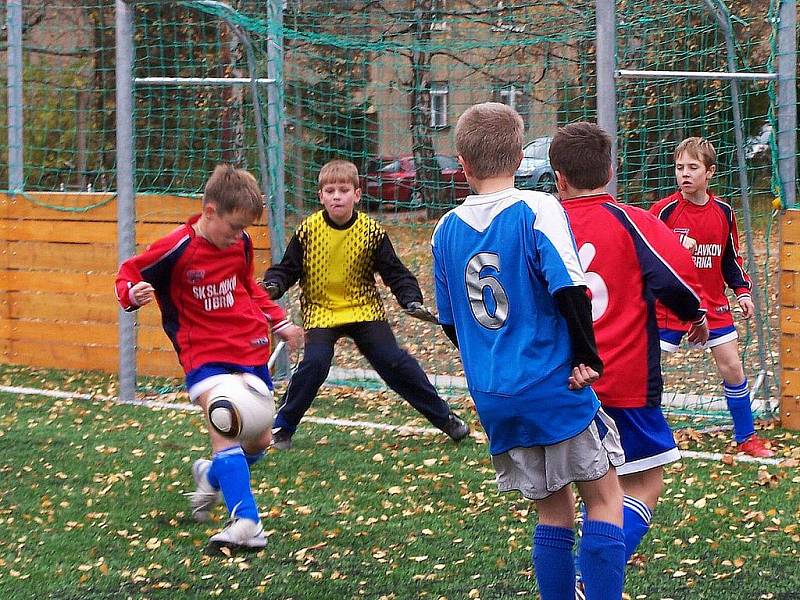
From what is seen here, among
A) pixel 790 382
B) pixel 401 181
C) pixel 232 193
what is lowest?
pixel 790 382

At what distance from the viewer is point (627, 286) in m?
3.77

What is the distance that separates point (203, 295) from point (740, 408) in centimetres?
302

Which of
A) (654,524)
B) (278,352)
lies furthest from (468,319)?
(278,352)

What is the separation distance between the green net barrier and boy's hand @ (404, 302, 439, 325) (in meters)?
2.29

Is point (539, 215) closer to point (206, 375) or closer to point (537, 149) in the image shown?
point (206, 375)

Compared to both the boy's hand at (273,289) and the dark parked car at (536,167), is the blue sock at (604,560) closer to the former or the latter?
the boy's hand at (273,289)

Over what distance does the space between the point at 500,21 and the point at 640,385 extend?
716 cm

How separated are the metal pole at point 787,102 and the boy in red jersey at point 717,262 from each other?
2.07ft

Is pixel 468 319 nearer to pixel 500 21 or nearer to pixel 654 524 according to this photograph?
pixel 654 524

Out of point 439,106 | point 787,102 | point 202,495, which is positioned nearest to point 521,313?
point 202,495

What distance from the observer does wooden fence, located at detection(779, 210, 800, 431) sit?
677cm

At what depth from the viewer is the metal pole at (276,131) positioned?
8.55 metres

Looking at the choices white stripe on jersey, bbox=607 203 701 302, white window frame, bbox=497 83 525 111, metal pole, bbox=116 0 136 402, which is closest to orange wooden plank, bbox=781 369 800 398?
white stripe on jersey, bbox=607 203 701 302

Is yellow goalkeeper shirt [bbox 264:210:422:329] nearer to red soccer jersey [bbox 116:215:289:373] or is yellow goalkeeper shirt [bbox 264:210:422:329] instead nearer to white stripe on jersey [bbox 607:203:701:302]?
red soccer jersey [bbox 116:215:289:373]
